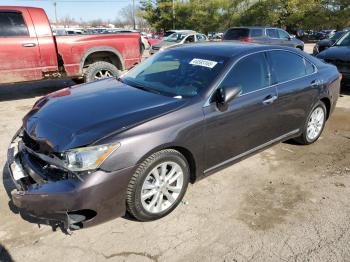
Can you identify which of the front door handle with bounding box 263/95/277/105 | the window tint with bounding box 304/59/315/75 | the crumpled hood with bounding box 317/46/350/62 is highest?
the window tint with bounding box 304/59/315/75

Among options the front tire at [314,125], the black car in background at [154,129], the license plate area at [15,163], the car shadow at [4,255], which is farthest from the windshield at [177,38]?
the car shadow at [4,255]

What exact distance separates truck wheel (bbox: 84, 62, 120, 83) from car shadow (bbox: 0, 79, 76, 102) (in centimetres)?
159

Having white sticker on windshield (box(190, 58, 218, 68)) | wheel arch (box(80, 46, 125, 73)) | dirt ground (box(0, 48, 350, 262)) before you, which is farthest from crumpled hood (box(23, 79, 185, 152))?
wheel arch (box(80, 46, 125, 73))

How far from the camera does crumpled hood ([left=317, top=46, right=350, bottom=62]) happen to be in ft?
27.5

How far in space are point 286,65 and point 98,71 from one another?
4.86 meters

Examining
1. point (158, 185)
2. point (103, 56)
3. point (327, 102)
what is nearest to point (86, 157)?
point (158, 185)

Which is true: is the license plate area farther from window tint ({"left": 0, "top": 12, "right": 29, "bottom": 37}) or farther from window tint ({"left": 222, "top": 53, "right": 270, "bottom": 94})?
window tint ({"left": 0, "top": 12, "right": 29, "bottom": 37})

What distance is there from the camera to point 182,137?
3.23 metres

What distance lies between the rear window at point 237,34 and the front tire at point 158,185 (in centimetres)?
1463

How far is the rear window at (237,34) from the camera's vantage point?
661 inches

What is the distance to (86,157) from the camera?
2764 mm

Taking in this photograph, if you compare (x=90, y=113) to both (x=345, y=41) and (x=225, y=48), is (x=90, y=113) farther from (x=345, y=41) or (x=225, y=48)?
(x=345, y=41)

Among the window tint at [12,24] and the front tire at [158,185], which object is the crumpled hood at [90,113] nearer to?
the front tire at [158,185]

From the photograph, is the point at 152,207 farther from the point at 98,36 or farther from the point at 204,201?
the point at 98,36
